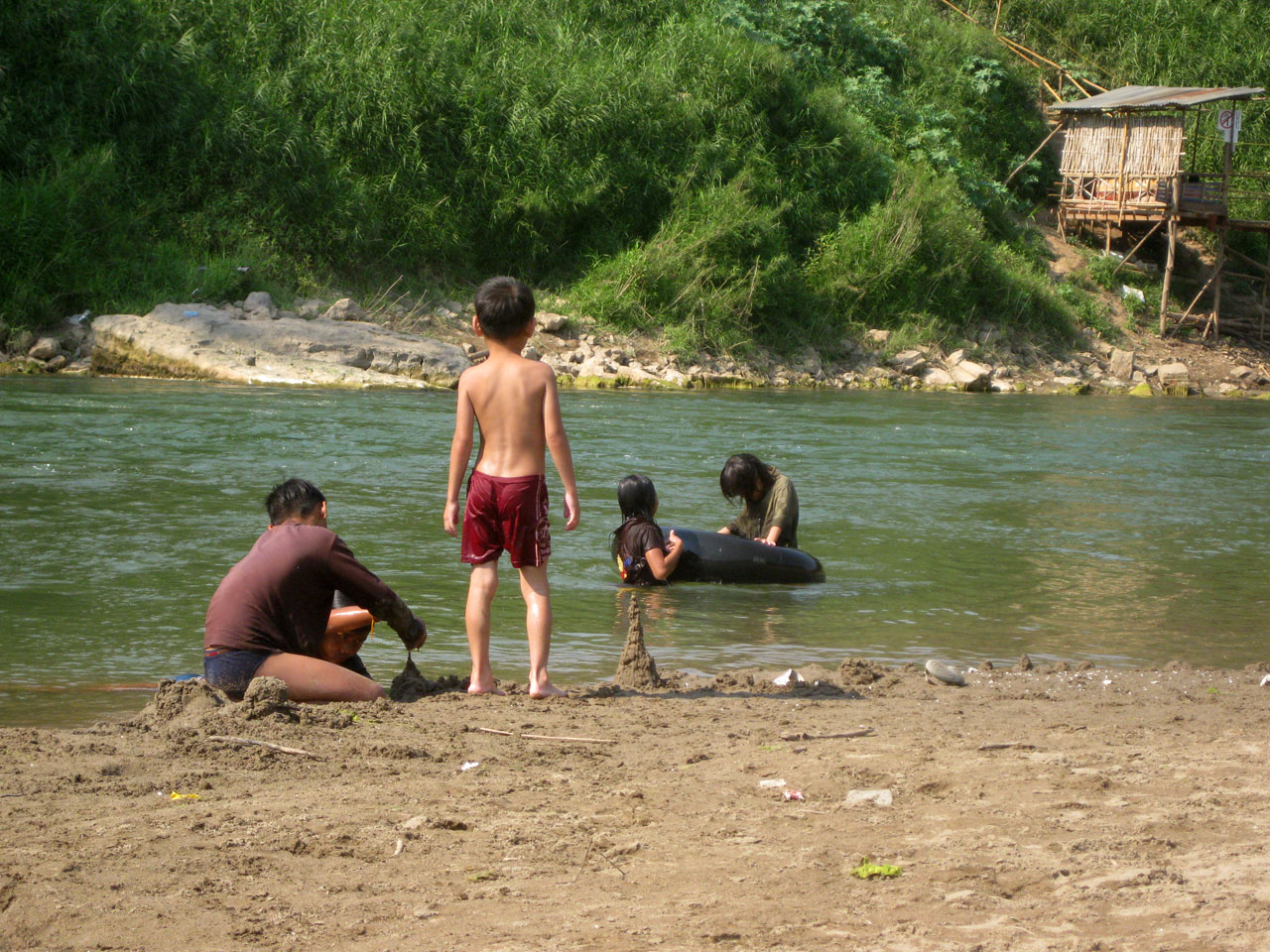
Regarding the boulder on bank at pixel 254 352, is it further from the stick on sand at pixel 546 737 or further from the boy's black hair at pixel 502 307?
the stick on sand at pixel 546 737

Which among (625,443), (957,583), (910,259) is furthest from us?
(910,259)

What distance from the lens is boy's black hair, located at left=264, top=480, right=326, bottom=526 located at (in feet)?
16.1

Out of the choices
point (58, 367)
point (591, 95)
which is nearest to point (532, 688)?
point (58, 367)

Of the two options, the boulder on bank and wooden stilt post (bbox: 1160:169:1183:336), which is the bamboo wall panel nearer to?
wooden stilt post (bbox: 1160:169:1183:336)

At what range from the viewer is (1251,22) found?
122 feet

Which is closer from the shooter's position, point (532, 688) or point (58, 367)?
point (532, 688)

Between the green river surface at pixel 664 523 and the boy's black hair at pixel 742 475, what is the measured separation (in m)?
0.60

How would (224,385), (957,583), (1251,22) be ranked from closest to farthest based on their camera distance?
1. (957,583)
2. (224,385)
3. (1251,22)

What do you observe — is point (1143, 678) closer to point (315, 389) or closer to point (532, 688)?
point (532, 688)

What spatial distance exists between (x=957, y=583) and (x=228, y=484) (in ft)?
19.3

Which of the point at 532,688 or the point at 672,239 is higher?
the point at 672,239

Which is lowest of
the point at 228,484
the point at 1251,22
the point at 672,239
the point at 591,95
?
the point at 228,484

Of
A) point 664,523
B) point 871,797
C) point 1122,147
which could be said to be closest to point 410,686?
point 871,797

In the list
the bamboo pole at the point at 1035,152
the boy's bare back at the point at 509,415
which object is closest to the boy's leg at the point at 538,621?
the boy's bare back at the point at 509,415
